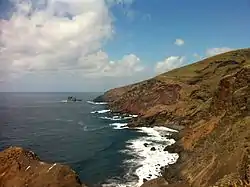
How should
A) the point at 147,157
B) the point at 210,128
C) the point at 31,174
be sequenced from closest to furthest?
1. the point at 31,174
2. the point at 210,128
3. the point at 147,157

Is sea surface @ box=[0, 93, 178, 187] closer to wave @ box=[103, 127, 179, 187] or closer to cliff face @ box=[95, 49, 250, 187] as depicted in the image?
wave @ box=[103, 127, 179, 187]

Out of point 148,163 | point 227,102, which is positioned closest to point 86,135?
point 148,163

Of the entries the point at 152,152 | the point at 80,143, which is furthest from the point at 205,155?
the point at 80,143

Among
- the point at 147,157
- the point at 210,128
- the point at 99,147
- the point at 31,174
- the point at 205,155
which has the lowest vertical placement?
the point at 99,147

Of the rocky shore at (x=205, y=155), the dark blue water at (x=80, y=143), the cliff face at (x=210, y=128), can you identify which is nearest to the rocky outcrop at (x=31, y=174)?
the rocky shore at (x=205, y=155)

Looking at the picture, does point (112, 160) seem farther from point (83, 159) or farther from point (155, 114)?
point (155, 114)

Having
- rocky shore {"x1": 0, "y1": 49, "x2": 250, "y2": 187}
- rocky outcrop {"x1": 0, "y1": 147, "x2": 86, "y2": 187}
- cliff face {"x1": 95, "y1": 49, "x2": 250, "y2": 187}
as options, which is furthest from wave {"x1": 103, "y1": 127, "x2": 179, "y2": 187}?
rocky outcrop {"x1": 0, "y1": 147, "x2": 86, "y2": 187}

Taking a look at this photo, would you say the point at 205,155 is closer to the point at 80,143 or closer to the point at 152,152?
the point at 152,152
